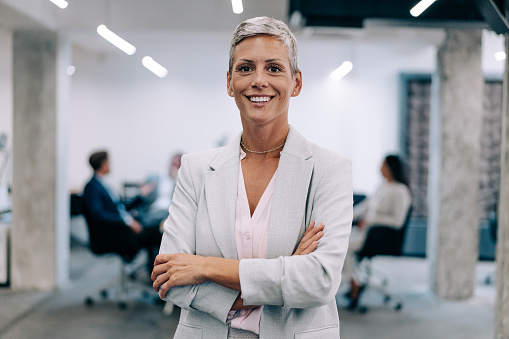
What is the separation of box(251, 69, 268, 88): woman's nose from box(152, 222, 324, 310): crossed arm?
0.42m

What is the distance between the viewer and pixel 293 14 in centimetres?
302

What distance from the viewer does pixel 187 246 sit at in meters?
1.34

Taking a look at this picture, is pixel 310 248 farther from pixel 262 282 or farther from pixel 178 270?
pixel 178 270

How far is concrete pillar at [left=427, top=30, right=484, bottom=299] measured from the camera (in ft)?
16.3

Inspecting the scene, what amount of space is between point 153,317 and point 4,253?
1.94m

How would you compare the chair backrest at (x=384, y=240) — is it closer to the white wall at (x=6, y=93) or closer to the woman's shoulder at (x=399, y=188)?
the woman's shoulder at (x=399, y=188)

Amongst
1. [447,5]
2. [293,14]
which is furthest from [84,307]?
[447,5]

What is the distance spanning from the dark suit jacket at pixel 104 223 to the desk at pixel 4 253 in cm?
124

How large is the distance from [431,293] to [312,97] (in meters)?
3.18

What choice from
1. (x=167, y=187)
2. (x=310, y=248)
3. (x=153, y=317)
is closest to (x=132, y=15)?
(x=167, y=187)

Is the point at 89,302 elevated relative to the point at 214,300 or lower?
lower

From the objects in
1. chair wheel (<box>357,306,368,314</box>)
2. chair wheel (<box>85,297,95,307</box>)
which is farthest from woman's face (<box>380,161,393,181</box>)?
chair wheel (<box>85,297,95,307</box>)

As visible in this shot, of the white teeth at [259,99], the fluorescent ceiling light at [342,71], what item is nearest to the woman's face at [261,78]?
the white teeth at [259,99]

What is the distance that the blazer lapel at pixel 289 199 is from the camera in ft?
4.16
